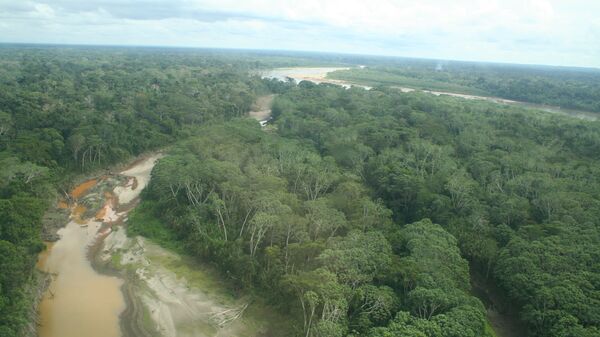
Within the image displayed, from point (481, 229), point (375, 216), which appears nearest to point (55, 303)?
point (375, 216)

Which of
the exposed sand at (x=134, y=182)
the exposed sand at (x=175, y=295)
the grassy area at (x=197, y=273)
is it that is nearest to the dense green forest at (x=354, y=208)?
the grassy area at (x=197, y=273)

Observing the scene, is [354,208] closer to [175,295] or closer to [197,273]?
[197,273]

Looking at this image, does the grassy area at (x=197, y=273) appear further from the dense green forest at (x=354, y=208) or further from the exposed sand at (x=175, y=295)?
the dense green forest at (x=354, y=208)

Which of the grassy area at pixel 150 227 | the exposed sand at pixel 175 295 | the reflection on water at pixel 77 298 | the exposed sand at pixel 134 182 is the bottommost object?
the reflection on water at pixel 77 298

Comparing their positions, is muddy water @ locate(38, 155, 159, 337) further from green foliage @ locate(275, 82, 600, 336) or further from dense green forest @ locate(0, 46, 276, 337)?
green foliage @ locate(275, 82, 600, 336)

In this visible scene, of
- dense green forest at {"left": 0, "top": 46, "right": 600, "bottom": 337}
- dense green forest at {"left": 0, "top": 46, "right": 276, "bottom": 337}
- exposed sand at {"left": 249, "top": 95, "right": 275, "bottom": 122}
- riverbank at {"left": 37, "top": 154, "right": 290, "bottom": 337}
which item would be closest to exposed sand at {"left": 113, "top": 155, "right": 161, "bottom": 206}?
dense green forest at {"left": 0, "top": 46, "right": 600, "bottom": 337}

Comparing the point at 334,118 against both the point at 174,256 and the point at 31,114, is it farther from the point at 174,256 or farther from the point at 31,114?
the point at 31,114
